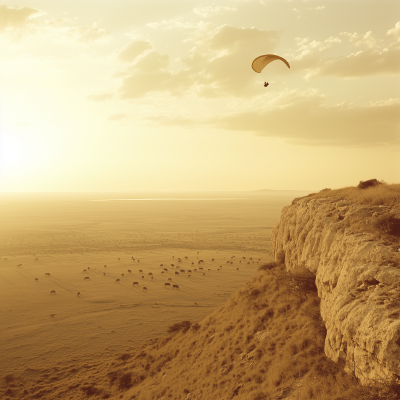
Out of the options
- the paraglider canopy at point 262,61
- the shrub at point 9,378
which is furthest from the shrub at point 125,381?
the paraglider canopy at point 262,61

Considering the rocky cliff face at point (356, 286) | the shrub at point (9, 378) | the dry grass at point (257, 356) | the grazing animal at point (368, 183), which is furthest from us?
the shrub at point (9, 378)

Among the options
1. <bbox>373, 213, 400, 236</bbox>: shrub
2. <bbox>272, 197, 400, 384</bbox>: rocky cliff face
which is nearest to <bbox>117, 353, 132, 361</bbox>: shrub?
<bbox>272, 197, 400, 384</bbox>: rocky cliff face

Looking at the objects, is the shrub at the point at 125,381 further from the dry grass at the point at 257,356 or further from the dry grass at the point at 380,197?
the dry grass at the point at 380,197

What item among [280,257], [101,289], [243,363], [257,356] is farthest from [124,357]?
[101,289]

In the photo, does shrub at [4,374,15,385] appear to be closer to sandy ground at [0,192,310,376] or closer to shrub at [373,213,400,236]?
sandy ground at [0,192,310,376]

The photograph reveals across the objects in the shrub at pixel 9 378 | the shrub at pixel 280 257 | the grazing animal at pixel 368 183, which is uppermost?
the grazing animal at pixel 368 183

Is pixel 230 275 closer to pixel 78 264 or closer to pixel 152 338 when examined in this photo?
pixel 152 338

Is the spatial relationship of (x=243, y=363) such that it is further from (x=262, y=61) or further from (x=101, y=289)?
(x=101, y=289)
